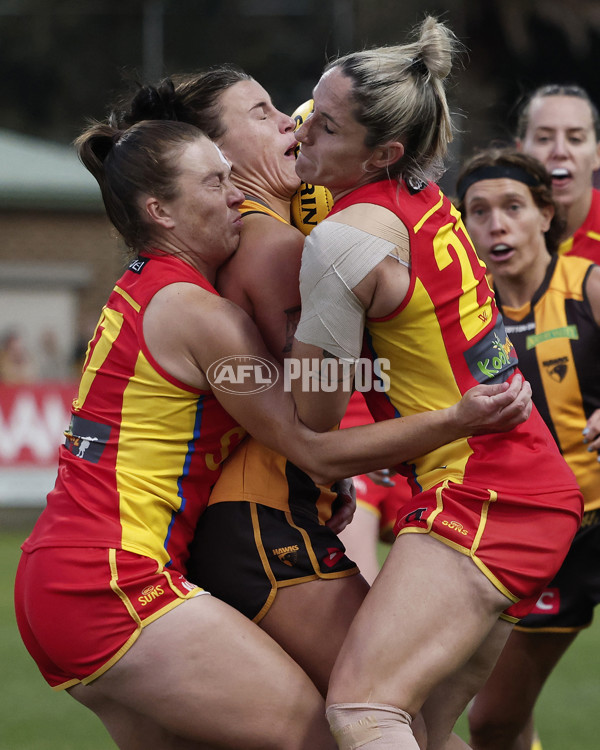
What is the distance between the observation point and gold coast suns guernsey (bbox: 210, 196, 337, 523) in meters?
3.34

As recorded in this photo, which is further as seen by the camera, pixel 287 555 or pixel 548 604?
pixel 548 604

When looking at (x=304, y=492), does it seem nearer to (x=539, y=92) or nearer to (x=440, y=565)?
(x=440, y=565)

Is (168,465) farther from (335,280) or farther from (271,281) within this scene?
(335,280)

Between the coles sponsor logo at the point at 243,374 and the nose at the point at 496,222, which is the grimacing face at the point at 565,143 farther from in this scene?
the coles sponsor logo at the point at 243,374

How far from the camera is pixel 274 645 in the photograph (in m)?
3.20

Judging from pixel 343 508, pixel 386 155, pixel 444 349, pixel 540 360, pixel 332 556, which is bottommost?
pixel 332 556

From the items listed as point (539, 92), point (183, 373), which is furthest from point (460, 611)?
point (539, 92)

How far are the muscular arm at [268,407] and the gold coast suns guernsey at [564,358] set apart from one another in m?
1.80

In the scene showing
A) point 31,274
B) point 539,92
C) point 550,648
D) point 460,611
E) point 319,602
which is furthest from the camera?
point 31,274

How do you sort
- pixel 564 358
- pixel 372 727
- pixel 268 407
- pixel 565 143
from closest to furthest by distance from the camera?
pixel 372 727 < pixel 268 407 < pixel 564 358 < pixel 565 143

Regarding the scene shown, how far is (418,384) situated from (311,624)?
75 cm

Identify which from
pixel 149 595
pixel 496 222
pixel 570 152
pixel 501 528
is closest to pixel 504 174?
pixel 496 222

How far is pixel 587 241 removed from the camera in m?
5.39

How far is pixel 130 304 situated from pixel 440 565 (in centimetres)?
114
